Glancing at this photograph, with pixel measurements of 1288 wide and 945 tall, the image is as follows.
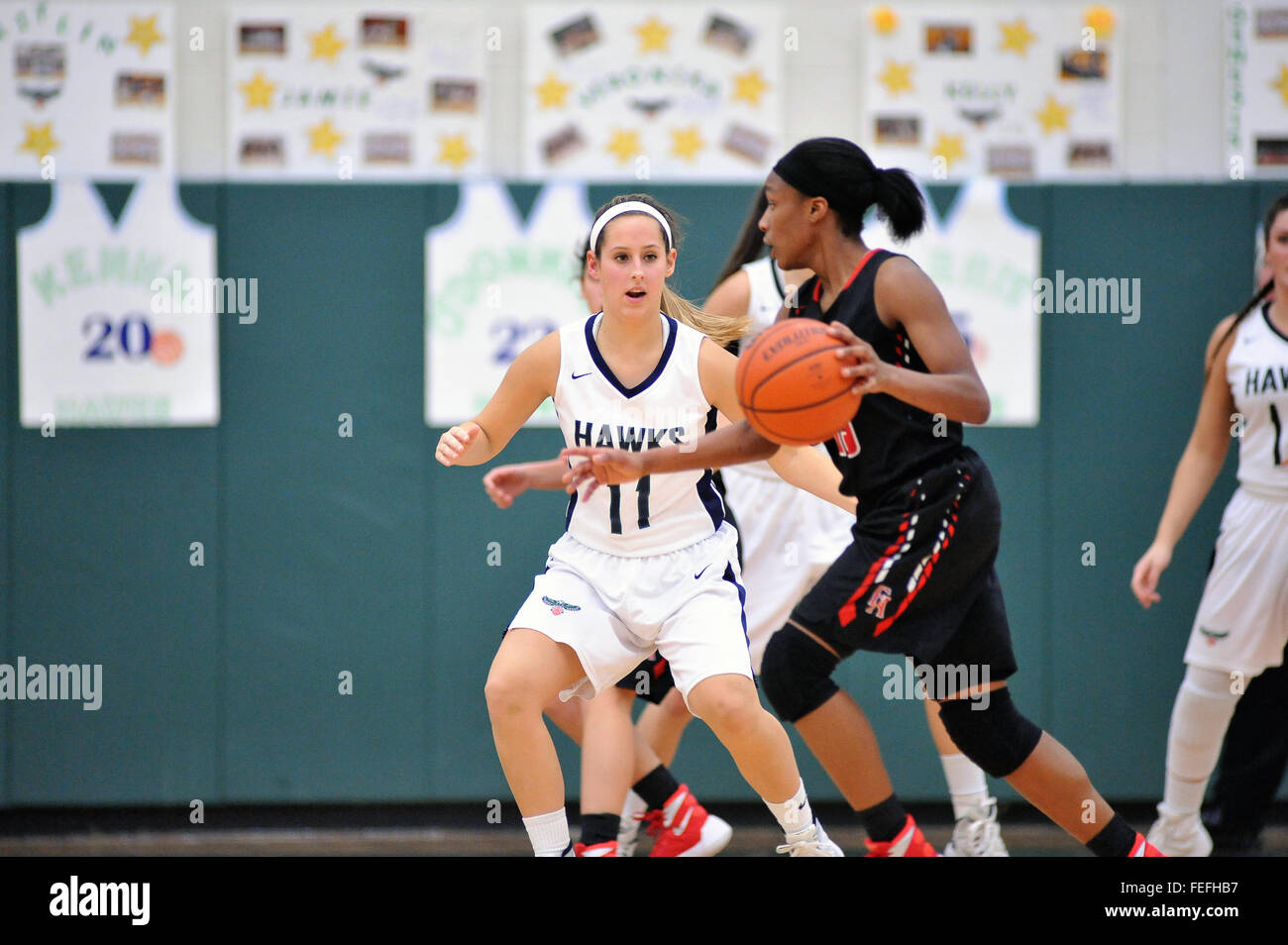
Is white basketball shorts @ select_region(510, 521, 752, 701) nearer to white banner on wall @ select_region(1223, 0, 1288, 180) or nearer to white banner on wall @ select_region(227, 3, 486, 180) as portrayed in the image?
white banner on wall @ select_region(227, 3, 486, 180)

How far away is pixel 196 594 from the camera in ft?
17.6

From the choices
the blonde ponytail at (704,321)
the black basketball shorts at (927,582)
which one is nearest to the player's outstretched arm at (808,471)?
the black basketball shorts at (927,582)

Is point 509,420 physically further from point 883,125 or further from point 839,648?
point 883,125

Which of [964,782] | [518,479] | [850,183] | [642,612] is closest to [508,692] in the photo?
[642,612]

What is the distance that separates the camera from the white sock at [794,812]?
3.40m

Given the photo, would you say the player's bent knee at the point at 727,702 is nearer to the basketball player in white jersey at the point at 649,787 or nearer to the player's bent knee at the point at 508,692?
the player's bent knee at the point at 508,692

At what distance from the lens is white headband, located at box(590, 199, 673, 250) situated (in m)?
3.50

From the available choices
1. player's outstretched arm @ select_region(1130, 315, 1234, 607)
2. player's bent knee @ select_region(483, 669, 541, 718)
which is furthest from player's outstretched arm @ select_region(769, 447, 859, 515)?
player's outstretched arm @ select_region(1130, 315, 1234, 607)

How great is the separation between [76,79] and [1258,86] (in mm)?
5562

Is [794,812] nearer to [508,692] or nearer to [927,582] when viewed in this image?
[927,582]

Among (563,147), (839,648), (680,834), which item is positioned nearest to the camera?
(839,648)

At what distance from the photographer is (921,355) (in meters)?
3.21
